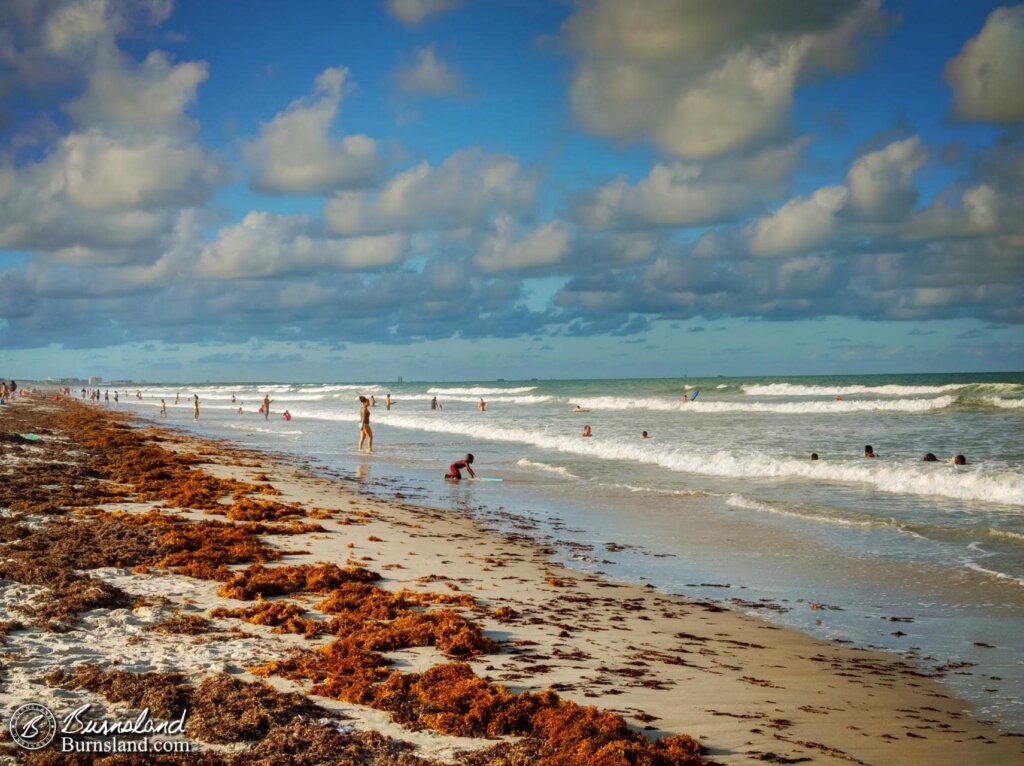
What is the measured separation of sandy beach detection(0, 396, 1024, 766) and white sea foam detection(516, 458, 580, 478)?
34.3ft

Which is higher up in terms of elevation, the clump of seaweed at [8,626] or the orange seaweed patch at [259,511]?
the clump of seaweed at [8,626]

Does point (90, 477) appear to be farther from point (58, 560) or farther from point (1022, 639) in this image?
point (1022, 639)

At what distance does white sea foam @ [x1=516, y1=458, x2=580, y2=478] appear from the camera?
21.4m

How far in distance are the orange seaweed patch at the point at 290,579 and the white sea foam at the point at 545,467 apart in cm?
1247

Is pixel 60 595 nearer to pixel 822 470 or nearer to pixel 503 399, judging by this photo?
pixel 822 470

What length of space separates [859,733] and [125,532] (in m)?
9.88

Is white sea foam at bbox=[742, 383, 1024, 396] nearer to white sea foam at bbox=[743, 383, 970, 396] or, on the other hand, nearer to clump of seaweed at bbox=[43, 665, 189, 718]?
white sea foam at bbox=[743, 383, 970, 396]

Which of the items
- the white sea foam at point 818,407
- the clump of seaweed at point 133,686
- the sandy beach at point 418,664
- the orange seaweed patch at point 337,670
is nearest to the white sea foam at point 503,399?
the white sea foam at point 818,407

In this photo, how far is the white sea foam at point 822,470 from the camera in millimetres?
15922

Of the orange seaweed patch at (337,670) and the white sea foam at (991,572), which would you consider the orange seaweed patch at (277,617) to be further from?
the white sea foam at (991,572)

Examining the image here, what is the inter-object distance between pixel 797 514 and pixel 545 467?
9.63 meters

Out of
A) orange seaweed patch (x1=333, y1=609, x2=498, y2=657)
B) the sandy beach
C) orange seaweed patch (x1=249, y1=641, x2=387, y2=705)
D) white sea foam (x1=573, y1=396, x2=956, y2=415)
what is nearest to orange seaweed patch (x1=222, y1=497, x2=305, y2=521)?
the sandy beach

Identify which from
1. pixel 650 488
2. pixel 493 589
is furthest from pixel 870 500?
pixel 493 589

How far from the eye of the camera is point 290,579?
335 inches
